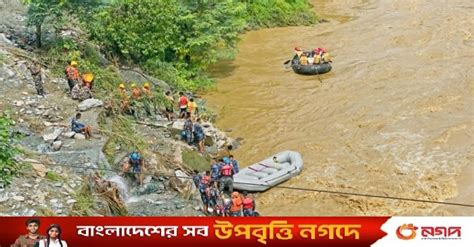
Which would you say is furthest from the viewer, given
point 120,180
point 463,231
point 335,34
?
point 335,34

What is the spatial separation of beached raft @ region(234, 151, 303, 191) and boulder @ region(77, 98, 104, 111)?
14.8 feet

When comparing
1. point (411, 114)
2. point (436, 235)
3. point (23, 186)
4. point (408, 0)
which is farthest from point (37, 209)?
point (408, 0)

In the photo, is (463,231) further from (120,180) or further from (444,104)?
(444,104)

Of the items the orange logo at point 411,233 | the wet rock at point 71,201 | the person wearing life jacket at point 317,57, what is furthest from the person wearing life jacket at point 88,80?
the orange logo at point 411,233

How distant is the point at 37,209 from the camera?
492 inches

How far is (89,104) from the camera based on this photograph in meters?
17.9

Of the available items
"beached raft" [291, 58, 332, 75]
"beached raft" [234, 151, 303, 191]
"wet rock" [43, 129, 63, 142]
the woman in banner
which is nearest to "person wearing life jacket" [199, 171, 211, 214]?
"beached raft" [234, 151, 303, 191]

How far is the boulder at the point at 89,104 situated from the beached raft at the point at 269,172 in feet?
14.8

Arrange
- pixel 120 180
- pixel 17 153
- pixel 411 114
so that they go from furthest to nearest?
pixel 411 114 < pixel 120 180 < pixel 17 153

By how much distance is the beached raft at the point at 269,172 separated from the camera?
54.4ft

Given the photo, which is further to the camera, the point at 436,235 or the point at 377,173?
the point at 377,173

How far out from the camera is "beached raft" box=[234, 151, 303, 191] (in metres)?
16.6

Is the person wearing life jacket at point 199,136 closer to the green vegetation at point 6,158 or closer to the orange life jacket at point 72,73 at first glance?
the orange life jacket at point 72,73

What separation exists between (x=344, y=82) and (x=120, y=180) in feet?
37.6
